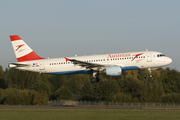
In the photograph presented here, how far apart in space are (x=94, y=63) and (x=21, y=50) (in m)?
15.1

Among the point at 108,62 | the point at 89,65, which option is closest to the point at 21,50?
the point at 89,65

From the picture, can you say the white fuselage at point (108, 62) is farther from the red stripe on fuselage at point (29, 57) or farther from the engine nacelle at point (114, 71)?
the red stripe on fuselage at point (29, 57)

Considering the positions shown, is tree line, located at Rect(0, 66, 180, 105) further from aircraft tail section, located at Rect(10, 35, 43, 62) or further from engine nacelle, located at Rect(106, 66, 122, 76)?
engine nacelle, located at Rect(106, 66, 122, 76)

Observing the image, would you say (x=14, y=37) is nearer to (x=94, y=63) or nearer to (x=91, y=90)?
(x=94, y=63)

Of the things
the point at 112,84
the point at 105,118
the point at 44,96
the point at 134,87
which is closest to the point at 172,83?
the point at 134,87

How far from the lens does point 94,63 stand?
5244 centimetres

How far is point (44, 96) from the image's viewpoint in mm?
81438

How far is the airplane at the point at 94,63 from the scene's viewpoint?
5175 centimetres

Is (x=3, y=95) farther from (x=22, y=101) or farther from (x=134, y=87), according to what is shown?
(x=134, y=87)

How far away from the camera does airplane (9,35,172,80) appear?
51750mm

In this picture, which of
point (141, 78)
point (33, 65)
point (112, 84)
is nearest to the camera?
point (33, 65)

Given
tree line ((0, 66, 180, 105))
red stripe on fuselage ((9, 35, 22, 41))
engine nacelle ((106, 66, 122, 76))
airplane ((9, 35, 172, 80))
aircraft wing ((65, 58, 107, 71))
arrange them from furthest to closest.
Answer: tree line ((0, 66, 180, 105)) → red stripe on fuselage ((9, 35, 22, 41)) → airplane ((9, 35, 172, 80)) → aircraft wing ((65, 58, 107, 71)) → engine nacelle ((106, 66, 122, 76))

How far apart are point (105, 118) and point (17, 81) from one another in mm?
89094

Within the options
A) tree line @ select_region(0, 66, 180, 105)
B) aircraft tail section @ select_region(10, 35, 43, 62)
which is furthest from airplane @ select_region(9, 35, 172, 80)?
tree line @ select_region(0, 66, 180, 105)
